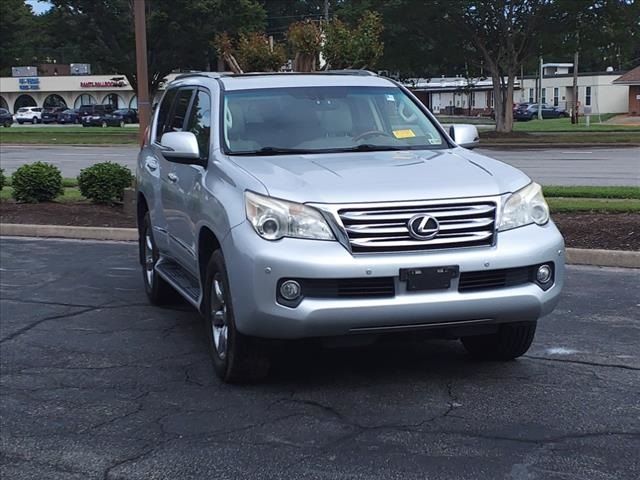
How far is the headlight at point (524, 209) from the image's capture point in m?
5.01

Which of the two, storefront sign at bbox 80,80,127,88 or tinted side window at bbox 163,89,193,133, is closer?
tinted side window at bbox 163,89,193,133

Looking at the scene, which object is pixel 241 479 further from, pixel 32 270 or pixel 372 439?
pixel 32 270

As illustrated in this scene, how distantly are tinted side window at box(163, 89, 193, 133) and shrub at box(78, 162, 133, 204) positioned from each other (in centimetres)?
595

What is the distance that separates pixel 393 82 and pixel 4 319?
3729 millimetres

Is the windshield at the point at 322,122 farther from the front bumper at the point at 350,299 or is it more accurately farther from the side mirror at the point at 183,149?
the front bumper at the point at 350,299

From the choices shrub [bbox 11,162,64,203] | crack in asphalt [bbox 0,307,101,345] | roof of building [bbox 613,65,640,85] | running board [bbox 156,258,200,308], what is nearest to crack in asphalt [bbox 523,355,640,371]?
running board [bbox 156,258,200,308]

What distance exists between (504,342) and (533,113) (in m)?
67.9

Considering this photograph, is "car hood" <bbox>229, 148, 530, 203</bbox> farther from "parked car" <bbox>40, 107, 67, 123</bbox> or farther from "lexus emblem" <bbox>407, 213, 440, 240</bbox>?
"parked car" <bbox>40, 107, 67, 123</bbox>

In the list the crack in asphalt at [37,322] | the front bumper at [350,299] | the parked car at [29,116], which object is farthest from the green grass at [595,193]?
the parked car at [29,116]

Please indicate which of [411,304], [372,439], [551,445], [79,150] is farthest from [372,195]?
[79,150]

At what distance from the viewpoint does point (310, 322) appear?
4.72 m

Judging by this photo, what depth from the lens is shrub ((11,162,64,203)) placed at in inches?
523

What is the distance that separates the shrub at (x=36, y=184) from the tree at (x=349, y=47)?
6154 millimetres

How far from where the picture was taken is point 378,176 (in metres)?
5.07
